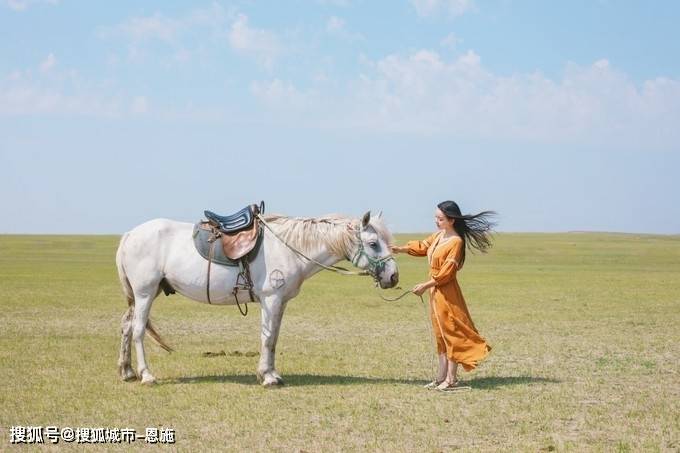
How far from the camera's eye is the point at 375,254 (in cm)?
994

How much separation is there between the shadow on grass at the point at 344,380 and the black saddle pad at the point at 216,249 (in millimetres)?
1563

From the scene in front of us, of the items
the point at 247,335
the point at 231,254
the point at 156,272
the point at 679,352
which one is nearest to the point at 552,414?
the point at 231,254

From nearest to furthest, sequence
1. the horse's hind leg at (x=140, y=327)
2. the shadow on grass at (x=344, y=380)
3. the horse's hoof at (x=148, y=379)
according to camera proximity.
→ the horse's hoof at (x=148, y=379)
the horse's hind leg at (x=140, y=327)
the shadow on grass at (x=344, y=380)

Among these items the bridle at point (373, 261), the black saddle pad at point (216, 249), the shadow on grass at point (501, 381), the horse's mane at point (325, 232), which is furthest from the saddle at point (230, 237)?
the shadow on grass at point (501, 381)

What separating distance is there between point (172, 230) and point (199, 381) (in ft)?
6.42

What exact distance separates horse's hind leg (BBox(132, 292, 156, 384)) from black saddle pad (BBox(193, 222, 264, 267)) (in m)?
0.90

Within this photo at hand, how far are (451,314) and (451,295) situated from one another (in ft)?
0.77

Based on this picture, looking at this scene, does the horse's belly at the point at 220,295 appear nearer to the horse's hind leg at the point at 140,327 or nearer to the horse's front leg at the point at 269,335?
the horse's front leg at the point at 269,335

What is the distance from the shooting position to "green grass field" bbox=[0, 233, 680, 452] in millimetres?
7688

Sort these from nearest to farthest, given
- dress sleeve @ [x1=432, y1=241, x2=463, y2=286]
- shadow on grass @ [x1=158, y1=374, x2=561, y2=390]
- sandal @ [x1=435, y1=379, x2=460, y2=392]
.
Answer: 1. sandal @ [x1=435, y1=379, x2=460, y2=392]
2. dress sleeve @ [x1=432, y1=241, x2=463, y2=286]
3. shadow on grass @ [x1=158, y1=374, x2=561, y2=390]

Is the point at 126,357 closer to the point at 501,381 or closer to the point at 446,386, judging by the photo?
the point at 446,386

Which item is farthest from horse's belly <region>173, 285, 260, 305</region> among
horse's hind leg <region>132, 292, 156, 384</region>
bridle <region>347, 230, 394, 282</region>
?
bridle <region>347, 230, 394, 282</region>

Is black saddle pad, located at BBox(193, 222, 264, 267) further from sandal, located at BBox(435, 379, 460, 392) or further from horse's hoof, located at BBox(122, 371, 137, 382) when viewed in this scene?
sandal, located at BBox(435, 379, 460, 392)

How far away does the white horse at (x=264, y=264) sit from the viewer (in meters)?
10.0
